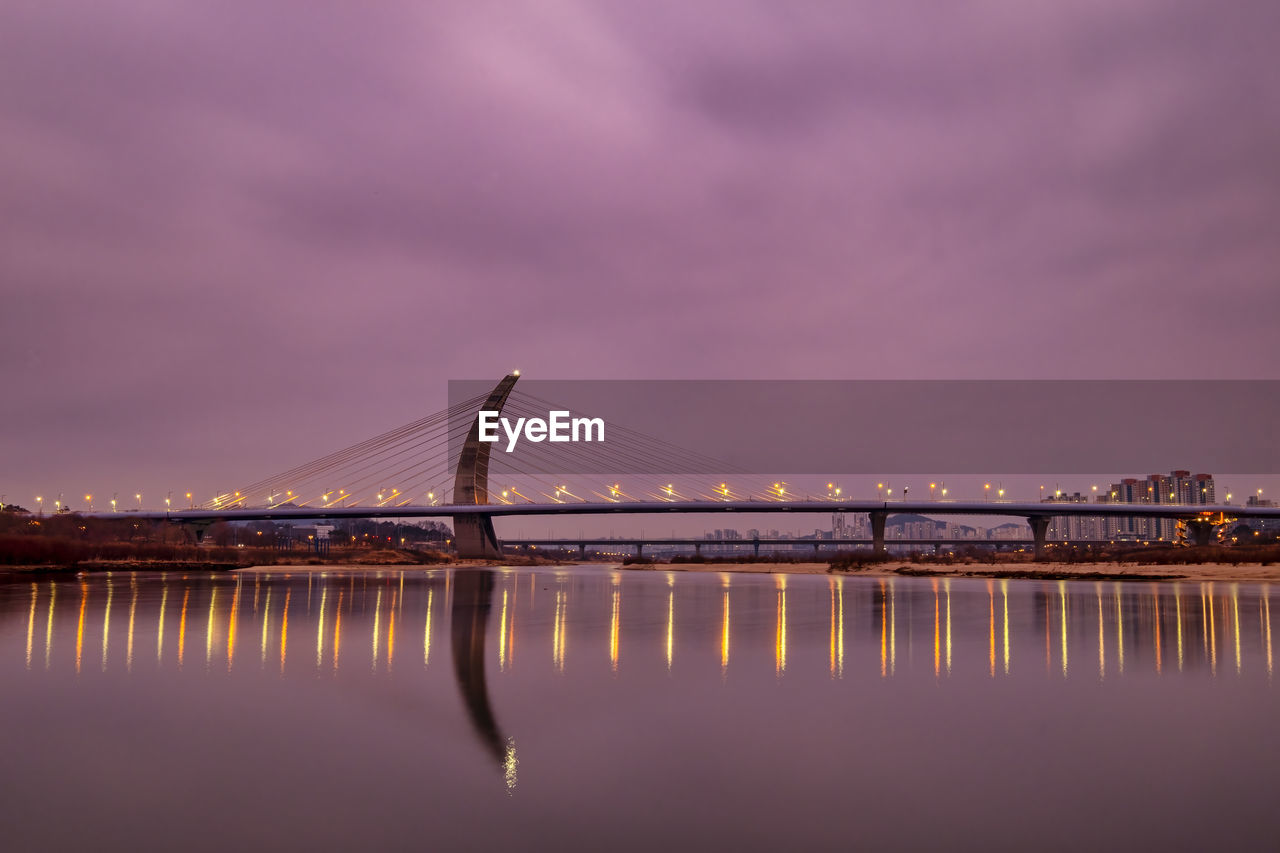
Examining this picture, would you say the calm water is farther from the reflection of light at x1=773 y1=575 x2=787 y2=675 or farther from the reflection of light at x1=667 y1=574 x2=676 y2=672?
the reflection of light at x1=667 y1=574 x2=676 y2=672

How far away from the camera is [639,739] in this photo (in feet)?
34.2

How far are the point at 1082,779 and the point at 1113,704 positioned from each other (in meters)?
4.49

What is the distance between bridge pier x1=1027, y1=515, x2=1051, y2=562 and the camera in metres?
99.8

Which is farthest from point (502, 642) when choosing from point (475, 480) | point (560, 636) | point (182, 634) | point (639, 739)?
point (475, 480)

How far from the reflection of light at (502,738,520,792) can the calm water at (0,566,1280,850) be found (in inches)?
1.8

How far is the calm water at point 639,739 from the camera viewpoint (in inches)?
291

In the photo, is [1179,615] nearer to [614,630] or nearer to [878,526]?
[614,630]

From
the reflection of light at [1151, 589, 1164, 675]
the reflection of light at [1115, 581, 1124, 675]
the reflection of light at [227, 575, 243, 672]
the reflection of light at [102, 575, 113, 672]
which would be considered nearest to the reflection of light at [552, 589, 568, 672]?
the reflection of light at [227, 575, 243, 672]

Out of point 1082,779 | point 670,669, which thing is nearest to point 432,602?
point 670,669

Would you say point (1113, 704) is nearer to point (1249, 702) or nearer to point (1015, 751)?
point (1249, 702)

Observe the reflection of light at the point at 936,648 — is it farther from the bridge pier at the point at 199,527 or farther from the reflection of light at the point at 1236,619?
the bridge pier at the point at 199,527

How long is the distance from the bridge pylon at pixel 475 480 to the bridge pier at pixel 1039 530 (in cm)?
5940

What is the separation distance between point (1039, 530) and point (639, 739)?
103171 millimetres

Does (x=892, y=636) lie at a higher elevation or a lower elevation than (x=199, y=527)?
lower
